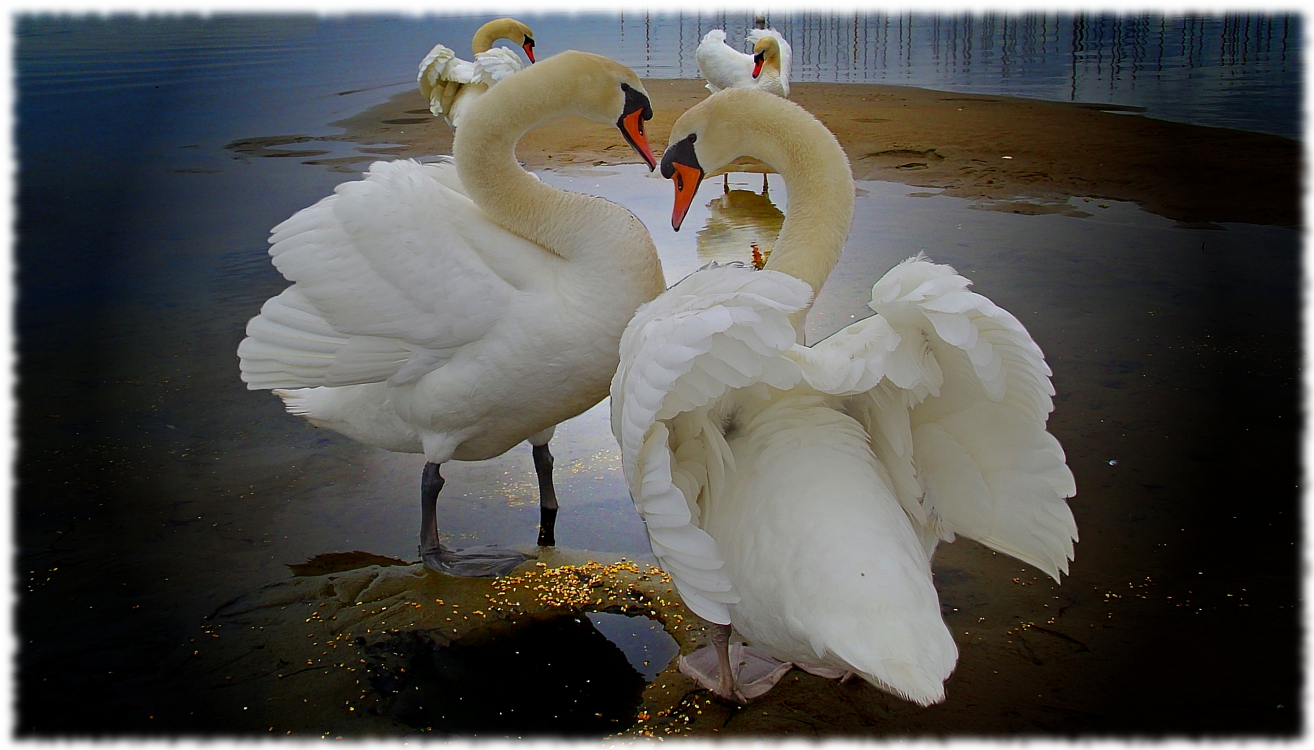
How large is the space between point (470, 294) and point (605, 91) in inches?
37.1

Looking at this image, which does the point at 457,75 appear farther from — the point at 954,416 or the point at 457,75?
the point at 954,416

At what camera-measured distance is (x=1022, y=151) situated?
1143cm

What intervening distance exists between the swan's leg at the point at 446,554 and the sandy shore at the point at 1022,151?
656cm

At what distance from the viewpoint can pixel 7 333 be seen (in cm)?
368

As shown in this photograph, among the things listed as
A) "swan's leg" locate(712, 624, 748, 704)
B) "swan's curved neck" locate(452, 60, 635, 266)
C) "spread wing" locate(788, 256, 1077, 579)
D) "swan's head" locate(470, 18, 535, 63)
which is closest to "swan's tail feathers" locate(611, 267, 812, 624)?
"spread wing" locate(788, 256, 1077, 579)

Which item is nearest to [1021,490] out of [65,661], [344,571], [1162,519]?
[1162,519]

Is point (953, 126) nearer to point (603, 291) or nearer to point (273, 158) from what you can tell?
point (273, 158)

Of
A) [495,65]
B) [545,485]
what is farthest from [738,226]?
[545,485]

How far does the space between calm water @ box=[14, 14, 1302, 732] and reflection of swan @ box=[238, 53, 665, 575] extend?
1.82 feet

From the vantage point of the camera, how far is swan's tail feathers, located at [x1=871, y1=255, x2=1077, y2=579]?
90.2 inches

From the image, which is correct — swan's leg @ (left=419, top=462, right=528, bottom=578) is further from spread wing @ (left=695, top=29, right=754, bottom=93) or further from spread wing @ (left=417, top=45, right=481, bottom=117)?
spread wing @ (left=695, top=29, right=754, bottom=93)

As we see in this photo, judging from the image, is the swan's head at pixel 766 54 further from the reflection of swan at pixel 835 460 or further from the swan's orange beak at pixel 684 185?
the reflection of swan at pixel 835 460

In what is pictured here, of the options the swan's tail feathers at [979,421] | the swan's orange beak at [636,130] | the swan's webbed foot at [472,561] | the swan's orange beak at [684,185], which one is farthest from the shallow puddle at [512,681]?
the swan's orange beak at [636,130]

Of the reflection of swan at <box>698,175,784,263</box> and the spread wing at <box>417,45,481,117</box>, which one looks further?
the spread wing at <box>417,45,481,117</box>
